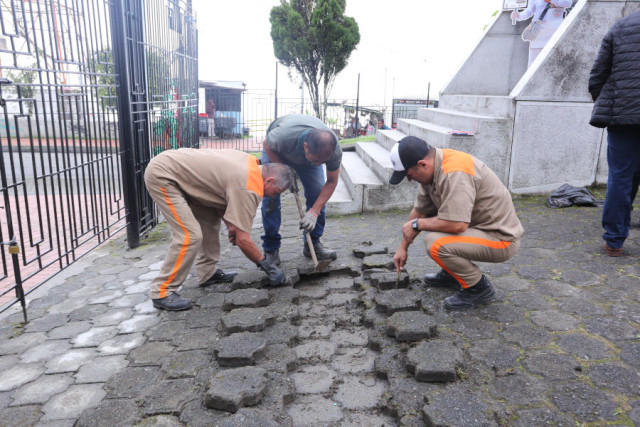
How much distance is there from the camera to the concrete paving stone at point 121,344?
9.95ft

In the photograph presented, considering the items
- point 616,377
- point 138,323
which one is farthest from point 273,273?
point 616,377

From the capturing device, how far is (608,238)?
4273mm

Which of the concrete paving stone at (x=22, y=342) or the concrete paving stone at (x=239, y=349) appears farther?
the concrete paving stone at (x=22, y=342)

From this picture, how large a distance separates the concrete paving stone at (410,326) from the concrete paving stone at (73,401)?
169cm

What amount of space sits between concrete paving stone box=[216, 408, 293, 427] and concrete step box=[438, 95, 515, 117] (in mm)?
5202

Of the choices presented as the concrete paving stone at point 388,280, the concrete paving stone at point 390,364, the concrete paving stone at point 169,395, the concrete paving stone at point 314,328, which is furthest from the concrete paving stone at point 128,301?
the concrete paving stone at point 390,364

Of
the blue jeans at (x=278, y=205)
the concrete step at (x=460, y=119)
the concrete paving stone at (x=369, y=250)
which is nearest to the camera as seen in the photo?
the blue jeans at (x=278, y=205)

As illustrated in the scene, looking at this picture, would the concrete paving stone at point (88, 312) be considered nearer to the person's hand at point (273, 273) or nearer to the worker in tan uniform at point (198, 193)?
the worker in tan uniform at point (198, 193)

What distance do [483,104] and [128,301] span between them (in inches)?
211

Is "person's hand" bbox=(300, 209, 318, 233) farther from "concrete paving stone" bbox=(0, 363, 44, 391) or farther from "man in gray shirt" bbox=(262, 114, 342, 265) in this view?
"concrete paving stone" bbox=(0, 363, 44, 391)

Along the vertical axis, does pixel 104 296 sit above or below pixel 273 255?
below

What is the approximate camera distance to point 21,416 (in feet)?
7.93

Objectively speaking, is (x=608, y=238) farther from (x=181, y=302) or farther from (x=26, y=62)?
(x=26, y=62)

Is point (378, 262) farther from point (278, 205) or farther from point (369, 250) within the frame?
point (278, 205)
